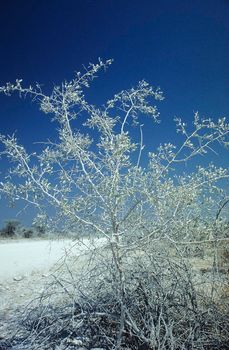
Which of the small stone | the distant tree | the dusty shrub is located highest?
the distant tree

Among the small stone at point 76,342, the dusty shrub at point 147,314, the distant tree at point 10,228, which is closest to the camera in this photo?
the dusty shrub at point 147,314

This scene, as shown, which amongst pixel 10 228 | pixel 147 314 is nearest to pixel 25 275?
pixel 147 314

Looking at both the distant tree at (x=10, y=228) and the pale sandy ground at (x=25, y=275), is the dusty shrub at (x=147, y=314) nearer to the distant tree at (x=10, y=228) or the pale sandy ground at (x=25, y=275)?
the pale sandy ground at (x=25, y=275)

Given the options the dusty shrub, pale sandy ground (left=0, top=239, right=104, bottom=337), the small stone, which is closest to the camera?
the dusty shrub

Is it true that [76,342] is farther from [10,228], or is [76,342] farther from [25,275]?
[10,228]

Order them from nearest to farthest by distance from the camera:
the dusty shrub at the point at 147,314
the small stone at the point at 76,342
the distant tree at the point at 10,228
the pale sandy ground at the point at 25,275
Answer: the dusty shrub at the point at 147,314, the small stone at the point at 76,342, the pale sandy ground at the point at 25,275, the distant tree at the point at 10,228

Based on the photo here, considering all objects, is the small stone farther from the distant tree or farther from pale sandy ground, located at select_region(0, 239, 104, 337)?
the distant tree

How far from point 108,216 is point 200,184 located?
1064 mm

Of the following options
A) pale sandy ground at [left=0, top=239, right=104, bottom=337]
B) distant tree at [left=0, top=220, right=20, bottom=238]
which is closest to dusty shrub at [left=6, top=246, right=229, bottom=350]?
pale sandy ground at [left=0, top=239, right=104, bottom=337]

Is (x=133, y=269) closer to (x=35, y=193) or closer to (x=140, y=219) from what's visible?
(x=140, y=219)

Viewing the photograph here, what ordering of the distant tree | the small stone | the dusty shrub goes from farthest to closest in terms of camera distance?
the distant tree → the small stone → the dusty shrub

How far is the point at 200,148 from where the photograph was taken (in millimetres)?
5352

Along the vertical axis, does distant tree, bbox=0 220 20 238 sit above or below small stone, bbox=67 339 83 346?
above

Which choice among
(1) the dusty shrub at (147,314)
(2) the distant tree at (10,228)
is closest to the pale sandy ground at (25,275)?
(1) the dusty shrub at (147,314)
